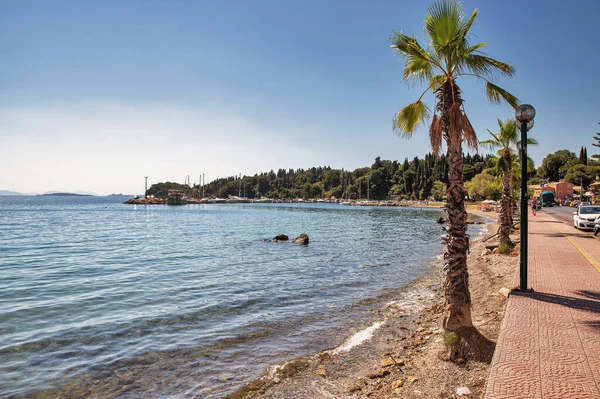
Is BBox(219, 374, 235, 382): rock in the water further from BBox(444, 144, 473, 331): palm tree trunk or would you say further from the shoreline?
BBox(444, 144, 473, 331): palm tree trunk

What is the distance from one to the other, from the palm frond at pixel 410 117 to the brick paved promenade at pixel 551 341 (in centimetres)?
426

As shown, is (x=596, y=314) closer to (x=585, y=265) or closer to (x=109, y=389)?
(x=585, y=265)

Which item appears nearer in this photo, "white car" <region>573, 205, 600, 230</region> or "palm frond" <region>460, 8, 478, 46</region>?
"palm frond" <region>460, 8, 478, 46</region>

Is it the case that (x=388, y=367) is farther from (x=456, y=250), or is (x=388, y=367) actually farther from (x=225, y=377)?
(x=225, y=377)

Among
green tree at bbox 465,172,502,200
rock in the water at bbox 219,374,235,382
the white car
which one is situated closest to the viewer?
rock in the water at bbox 219,374,235,382

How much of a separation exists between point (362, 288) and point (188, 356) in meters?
7.96

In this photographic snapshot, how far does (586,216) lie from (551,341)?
22.2 meters

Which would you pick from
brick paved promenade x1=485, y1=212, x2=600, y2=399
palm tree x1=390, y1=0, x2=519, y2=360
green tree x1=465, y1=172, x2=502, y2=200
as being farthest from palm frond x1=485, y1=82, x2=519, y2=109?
green tree x1=465, y1=172, x2=502, y2=200

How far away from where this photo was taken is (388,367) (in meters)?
7.03

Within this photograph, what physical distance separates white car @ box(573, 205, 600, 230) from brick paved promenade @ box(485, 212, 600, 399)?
593 inches

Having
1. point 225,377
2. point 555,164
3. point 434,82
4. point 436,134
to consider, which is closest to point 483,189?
point 555,164

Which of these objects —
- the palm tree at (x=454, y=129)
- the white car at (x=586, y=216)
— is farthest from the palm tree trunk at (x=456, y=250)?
the white car at (x=586, y=216)

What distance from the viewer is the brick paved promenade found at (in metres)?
4.30

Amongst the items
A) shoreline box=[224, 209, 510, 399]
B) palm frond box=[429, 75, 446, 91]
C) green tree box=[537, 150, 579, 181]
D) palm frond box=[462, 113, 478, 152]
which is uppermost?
green tree box=[537, 150, 579, 181]
